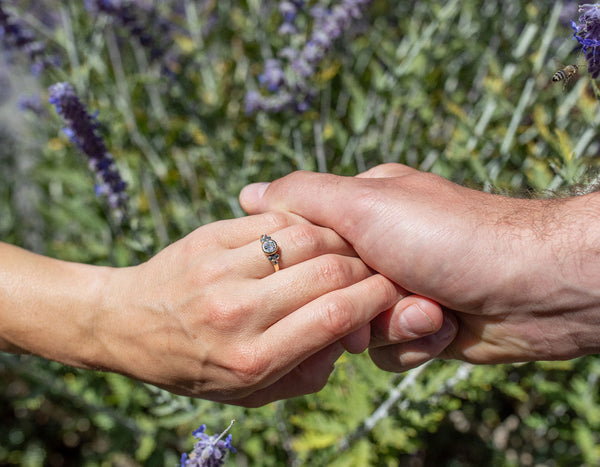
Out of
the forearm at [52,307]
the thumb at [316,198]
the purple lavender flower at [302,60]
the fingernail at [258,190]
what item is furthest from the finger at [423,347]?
the purple lavender flower at [302,60]

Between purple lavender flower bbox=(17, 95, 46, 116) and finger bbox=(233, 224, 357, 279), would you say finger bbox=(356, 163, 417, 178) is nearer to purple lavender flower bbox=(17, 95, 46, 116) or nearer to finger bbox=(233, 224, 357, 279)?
finger bbox=(233, 224, 357, 279)

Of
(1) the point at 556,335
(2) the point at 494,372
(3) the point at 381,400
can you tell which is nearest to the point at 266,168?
(3) the point at 381,400

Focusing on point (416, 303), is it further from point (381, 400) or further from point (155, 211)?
point (155, 211)

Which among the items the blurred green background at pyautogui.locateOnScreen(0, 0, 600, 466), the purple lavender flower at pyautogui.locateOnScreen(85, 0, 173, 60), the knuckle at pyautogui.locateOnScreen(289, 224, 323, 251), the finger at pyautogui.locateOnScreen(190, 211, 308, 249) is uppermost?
the purple lavender flower at pyautogui.locateOnScreen(85, 0, 173, 60)

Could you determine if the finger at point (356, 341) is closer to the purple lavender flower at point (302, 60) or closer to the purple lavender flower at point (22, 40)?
the purple lavender flower at point (302, 60)

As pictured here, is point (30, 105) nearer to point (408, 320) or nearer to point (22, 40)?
point (22, 40)

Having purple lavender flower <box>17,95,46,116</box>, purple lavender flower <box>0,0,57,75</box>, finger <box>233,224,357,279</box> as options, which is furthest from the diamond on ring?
purple lavender flower <box>17,95,46,116</box>

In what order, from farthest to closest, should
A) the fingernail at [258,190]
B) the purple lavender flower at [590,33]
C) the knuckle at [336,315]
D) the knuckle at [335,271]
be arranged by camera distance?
1. the fingernail at [258,190]
2. the knuckle at [335,271]
3. the knuckle at [336,315]
4. the purple lavender flower at [590,33]
